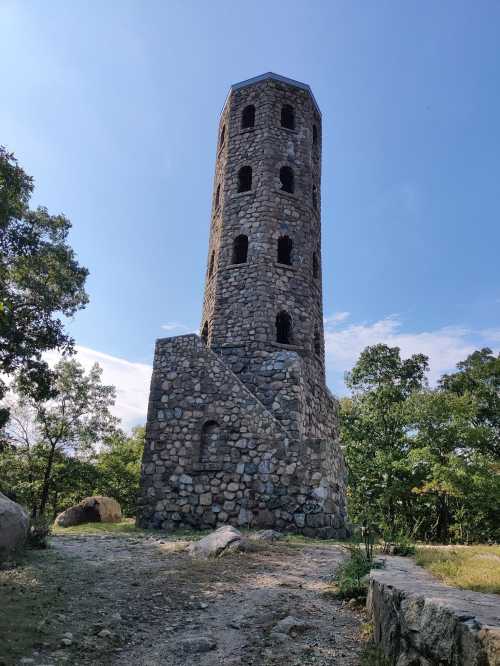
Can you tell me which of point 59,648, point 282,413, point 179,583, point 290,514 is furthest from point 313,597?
point 282,413

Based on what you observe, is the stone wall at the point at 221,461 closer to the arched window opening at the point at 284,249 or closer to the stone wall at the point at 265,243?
the stone wall at the point at 265,243

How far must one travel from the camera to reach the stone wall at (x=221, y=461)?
40.4ft

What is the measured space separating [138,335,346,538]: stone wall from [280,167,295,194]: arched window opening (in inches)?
272

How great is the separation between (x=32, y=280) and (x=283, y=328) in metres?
8.16

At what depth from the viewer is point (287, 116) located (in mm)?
19047

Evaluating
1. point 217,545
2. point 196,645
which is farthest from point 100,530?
point 196,645

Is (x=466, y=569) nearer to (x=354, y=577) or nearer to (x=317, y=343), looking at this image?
(x=354, y=577)

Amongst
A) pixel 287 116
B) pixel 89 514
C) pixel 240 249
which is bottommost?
pixel 89 514

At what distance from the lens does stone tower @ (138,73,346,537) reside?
12.6m

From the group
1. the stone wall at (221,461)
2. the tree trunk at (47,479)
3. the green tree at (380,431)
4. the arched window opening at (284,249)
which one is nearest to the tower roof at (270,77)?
the arched window opening at (284,249)

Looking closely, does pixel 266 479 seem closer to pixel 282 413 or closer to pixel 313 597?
pixel 282 413

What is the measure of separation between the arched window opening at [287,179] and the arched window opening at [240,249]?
254 cm

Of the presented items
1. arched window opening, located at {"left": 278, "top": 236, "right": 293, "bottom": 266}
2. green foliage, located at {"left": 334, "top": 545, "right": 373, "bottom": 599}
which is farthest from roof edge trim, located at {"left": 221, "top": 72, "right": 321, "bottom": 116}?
green foliage, located at {"left": 334, "top": 545, "right": 373, "bottom": 599}

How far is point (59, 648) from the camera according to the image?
431 cm
